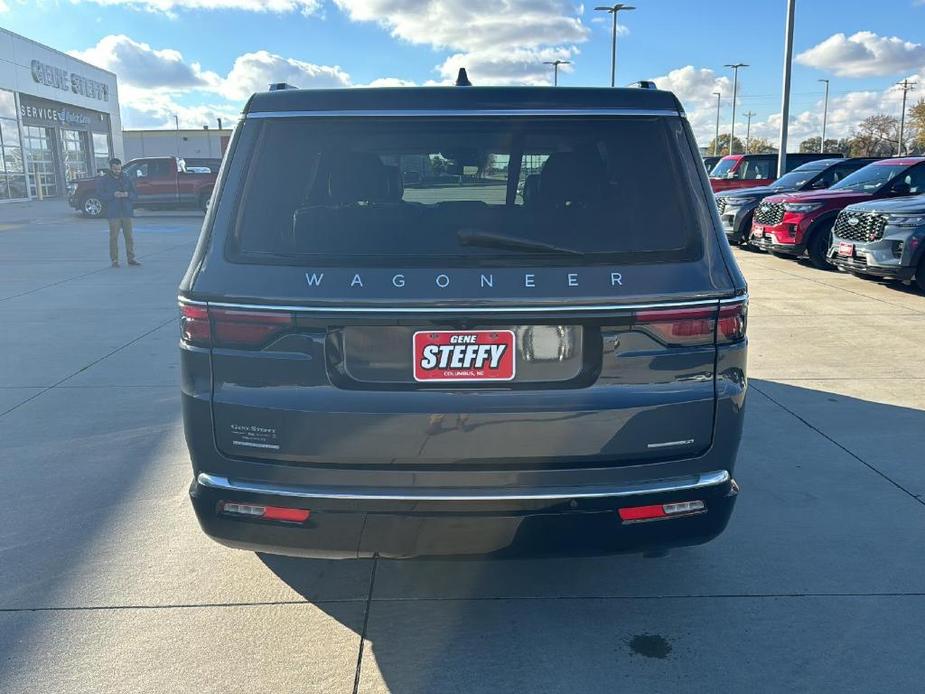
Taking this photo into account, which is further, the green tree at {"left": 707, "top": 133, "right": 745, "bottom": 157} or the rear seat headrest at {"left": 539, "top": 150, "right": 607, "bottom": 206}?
the green tree at {"left": 707, "top": 133, "right": 745, "bottom": 157}

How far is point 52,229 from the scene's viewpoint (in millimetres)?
21812

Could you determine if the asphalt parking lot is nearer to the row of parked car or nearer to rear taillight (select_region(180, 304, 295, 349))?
rear taillight (select_region(180, 304, 295, 349))

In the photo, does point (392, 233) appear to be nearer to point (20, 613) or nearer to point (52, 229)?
point (20, 613)

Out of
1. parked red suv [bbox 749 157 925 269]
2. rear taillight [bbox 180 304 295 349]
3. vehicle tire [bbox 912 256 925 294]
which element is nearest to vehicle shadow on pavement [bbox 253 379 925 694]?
rear taillight [bbox 180 304 295 349]

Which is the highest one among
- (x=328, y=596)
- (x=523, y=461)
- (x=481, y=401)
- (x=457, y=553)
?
(x=481, y=401)

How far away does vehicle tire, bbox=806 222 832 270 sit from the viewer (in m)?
13.2

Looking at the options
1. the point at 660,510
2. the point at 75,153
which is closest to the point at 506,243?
the point at 660,510

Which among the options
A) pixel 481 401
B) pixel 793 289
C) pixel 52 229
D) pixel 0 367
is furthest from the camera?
pixel 52 229

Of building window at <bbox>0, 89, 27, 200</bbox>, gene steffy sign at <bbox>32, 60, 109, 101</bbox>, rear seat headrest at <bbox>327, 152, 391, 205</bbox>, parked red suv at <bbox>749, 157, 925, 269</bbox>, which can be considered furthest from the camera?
gene steffy sign at <bbox>32, 60, 109, 101</bbox>

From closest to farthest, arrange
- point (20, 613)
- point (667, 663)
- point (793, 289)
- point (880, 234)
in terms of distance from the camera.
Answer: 1. point (667, 663)
2. point (20, 613)
3. point (880, 234)
4. point (793, 289)

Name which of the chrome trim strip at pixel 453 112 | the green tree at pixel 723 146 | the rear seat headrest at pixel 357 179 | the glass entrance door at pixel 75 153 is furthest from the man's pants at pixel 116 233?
the green tree at pixel 723 146

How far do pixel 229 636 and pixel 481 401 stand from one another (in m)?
1.39

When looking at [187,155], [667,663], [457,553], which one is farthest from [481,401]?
[187,155]

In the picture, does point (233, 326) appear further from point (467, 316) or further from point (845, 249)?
point (845, 249)
